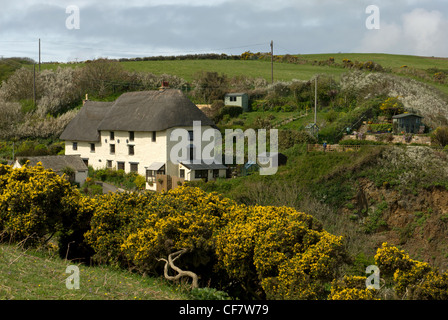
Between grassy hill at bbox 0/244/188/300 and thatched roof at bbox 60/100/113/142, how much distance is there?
28292mm

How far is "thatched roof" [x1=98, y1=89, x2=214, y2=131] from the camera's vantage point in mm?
37469

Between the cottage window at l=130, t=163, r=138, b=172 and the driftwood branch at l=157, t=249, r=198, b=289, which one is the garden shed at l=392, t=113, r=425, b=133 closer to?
the cottage window at l=130, t=163, r=138, b=172

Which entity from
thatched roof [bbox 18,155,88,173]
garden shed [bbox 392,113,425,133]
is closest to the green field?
garden shed [bbox 392,113,425,133]

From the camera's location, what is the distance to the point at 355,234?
2622 cm

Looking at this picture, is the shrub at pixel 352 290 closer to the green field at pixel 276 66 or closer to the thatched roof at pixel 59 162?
the thatched roof at pixel 59 162

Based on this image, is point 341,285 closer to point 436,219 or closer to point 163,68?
point 436,219

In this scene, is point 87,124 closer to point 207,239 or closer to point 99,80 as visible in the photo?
point 99,80

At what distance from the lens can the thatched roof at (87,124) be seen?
42.8 meters

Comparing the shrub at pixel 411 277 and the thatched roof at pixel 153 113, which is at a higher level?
the thatched roof at pixel 153 113

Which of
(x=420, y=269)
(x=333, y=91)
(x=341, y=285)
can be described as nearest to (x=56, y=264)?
(x=341, y=285)

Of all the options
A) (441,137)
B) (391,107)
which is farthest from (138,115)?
(441,137)

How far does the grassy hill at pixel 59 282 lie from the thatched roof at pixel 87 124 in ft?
92.8

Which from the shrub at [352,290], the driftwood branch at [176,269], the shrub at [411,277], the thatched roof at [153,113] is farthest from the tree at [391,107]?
the shrub at [352,290]

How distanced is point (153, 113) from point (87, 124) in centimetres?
880
